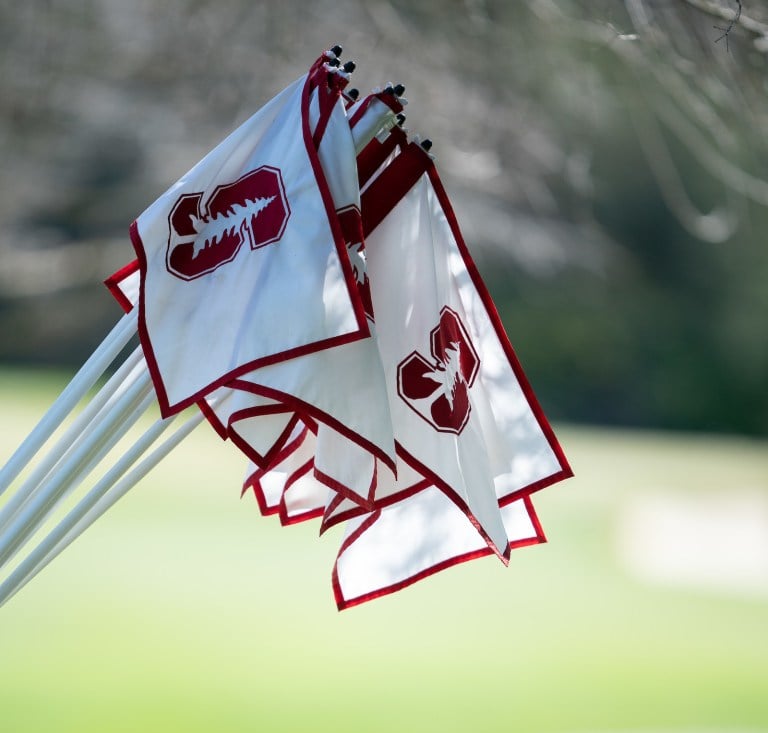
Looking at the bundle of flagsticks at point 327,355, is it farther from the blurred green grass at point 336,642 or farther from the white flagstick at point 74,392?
the blurred green grass at point 336,642

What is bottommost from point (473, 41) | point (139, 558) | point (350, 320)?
point (350, 320)

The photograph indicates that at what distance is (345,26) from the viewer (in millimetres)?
5562

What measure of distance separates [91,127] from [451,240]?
37.6 ft

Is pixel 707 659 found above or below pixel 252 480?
above

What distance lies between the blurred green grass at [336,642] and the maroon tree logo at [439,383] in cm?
196

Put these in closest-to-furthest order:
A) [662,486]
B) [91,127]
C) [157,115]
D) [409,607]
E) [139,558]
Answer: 1. [409,607]
2. [139,558]
3. [662,486]
4. [157,115]
5. [91,127]

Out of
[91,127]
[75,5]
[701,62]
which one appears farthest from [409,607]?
[91,127]

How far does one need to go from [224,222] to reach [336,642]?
290 centimetres

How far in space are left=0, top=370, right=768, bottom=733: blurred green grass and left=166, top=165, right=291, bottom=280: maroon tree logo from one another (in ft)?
6.78

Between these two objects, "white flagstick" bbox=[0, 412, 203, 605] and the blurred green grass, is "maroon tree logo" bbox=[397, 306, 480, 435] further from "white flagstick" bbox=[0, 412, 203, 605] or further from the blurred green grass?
the blurred green grass

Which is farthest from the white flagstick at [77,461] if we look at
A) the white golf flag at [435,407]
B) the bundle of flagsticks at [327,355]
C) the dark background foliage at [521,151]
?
the dark background foliage at [521,151]

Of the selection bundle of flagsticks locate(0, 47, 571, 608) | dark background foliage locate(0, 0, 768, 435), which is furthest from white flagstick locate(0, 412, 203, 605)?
dark background foliage locate(0, 0, 768, 435)

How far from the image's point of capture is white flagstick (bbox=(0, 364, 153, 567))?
5.42ft

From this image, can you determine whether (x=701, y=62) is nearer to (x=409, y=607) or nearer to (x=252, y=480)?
(x=252, y=480)
